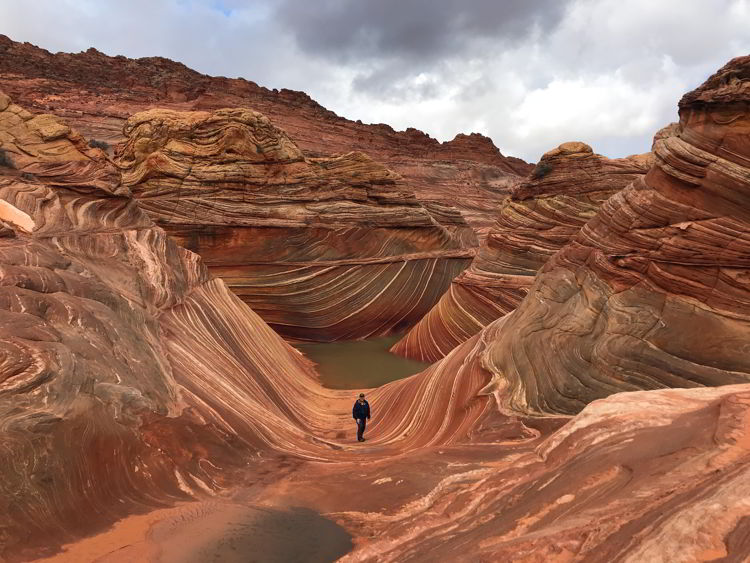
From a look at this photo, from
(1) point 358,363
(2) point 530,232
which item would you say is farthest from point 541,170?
(1) point 358,363

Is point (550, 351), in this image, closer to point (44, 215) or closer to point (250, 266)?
point (44, 215)

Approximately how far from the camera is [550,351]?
6.25 meters

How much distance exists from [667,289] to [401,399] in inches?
152

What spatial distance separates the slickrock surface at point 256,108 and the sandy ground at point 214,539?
2729 centimetres

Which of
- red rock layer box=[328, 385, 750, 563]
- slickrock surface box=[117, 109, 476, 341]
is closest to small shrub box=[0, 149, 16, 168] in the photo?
slickrock surface box=[117, 109, 476, 341]

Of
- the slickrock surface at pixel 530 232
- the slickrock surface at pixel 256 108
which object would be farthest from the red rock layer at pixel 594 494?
the slickrock surface at pixel 256 108

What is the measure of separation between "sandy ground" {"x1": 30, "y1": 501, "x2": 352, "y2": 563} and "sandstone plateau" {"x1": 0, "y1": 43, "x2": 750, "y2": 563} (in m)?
0.02

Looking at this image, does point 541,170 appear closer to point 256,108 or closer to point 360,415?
point 360,415

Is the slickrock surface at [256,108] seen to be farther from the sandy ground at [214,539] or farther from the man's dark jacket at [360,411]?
the sandy ground at [214,539]

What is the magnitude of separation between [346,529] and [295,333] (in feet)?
35.5

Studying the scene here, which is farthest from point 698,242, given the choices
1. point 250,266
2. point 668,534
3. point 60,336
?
point 250,266

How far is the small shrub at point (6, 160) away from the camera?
7.99 metres

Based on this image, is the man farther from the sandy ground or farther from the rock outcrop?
the sandy ground

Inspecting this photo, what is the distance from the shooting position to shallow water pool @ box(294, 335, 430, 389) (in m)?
10.8
